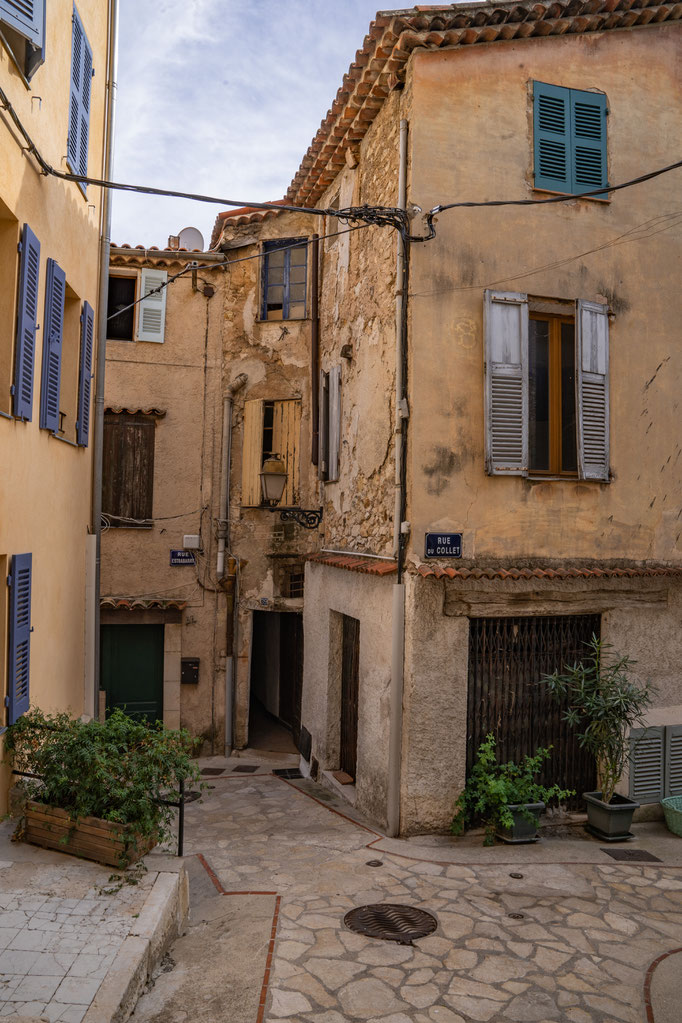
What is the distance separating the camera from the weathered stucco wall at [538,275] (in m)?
8.41

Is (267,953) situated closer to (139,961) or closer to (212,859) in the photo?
(139,961)

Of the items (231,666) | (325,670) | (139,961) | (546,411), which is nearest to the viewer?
(139,961)

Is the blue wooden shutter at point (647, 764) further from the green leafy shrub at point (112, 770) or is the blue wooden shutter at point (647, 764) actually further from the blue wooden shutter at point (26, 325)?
the blue wooden shutter at point (26, 325)

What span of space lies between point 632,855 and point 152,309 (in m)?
10.8

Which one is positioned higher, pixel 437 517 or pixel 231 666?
pixel 437 517

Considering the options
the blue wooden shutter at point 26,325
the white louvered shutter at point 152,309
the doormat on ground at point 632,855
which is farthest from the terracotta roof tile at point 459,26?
the doormat on ground at point 632,855

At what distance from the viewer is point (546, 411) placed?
29.3ft

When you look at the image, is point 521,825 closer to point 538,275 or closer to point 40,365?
point 538,275

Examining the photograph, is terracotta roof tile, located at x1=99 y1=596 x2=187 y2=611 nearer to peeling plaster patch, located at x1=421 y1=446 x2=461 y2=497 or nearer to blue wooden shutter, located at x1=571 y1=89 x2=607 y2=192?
peeling plaster patch, located at x1=421 y1=446 x2=461 y2=497

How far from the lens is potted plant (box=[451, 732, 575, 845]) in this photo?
7945 millimetres

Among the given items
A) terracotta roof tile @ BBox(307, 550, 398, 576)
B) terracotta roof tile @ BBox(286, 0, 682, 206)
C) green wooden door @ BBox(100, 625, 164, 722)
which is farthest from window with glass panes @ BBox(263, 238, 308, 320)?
green wooden door @ BBox(100, 625, 164, 722)

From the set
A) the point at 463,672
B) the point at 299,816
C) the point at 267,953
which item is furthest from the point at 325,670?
the point at 267,953

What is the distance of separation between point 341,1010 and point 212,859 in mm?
3039

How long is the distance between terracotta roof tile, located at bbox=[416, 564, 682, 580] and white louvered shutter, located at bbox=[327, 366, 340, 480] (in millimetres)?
3521
